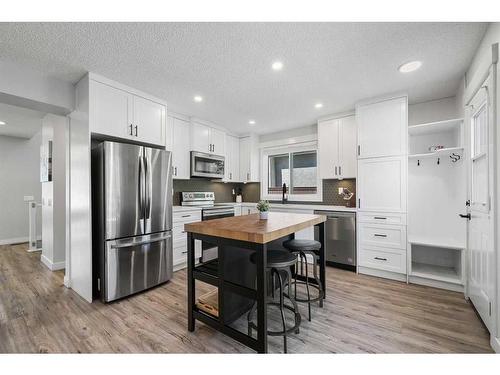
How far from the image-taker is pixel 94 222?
98.7 inches

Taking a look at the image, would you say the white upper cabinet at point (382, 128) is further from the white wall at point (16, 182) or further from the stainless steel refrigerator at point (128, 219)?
the white wall at point (16, 182)

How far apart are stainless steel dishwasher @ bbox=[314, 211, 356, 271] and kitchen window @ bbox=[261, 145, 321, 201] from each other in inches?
31.6

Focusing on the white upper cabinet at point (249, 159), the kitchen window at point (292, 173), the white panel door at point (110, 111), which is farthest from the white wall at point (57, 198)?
the kitchen window at point (292, 173)

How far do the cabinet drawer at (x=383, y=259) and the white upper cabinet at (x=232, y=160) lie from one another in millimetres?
2846


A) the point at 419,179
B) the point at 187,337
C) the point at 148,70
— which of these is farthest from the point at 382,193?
the point at 148,70

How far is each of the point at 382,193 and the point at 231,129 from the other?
3.09m

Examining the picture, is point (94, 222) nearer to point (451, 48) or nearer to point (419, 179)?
point (451, 48)

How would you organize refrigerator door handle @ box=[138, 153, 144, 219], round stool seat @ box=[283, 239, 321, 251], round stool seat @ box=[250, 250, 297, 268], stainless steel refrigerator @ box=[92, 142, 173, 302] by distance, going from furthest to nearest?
refrigerator door handle @ box=[138, 153, 144, 219]
stainless steel refrigerator @ box=[92, 142, 173, 302]
round stool seat @ box=[283, 239, 321, 251]
round stool seat @ box=[250, 250, 297, 268]

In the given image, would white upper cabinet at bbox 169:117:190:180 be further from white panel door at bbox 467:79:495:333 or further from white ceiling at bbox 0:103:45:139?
white panel door at bbox 467:79:495:333

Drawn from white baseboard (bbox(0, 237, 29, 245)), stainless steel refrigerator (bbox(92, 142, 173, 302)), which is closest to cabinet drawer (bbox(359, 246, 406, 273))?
stainless steel refrigerator (bbox(92, 142, 173, 302))

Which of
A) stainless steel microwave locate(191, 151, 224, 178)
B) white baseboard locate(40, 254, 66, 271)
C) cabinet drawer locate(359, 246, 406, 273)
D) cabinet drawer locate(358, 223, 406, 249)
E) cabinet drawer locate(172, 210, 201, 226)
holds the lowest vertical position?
white baseboard locate(40, 254, 66, 271)

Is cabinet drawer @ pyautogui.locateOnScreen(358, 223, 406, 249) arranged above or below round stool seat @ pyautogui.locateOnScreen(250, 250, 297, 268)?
below

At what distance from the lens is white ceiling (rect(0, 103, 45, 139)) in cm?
353

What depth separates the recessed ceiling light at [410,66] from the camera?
7.28 feet
